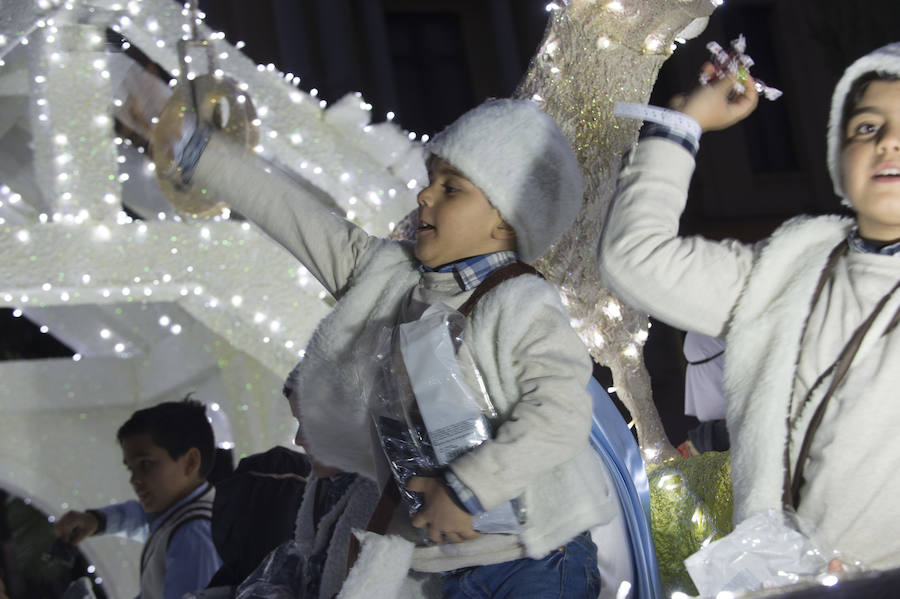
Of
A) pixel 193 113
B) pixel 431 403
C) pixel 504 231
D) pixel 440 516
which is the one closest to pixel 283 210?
pixel 193 113

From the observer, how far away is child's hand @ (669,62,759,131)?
1.62 metres

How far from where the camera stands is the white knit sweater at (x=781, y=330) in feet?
4.78

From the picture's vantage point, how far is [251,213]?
6.24 ft

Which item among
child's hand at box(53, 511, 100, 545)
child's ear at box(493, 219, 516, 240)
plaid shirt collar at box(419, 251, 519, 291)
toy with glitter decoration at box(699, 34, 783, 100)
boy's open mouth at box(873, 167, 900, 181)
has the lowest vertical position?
child's hand at box(53, 511, 100, 545)

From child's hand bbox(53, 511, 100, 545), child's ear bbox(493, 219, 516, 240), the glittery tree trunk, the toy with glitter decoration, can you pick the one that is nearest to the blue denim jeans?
child's ear bbox(493, 219, 516, 240)

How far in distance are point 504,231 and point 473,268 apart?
102 mm

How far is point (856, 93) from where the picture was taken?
1.57 m

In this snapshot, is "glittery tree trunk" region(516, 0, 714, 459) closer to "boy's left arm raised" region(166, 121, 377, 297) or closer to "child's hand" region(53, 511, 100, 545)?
"boy's left arm raised" region(166, 121, 377, 297)

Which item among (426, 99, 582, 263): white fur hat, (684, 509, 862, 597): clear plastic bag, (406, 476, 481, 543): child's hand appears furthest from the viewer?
(426, 99, 582, 263): white fur hat

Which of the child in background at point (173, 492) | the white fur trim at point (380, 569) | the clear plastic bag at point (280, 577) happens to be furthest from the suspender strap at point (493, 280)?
the child in background at point (173, 492)

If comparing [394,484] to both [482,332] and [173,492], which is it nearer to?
[482,332]

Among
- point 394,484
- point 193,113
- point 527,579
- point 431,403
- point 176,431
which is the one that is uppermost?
point 193,113

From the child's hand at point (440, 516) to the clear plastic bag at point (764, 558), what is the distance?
32 centimetres

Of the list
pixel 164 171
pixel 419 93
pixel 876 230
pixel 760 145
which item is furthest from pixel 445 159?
pixel 760 145
